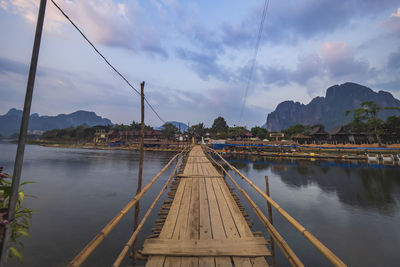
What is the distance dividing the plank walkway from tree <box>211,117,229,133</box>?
2823 inches

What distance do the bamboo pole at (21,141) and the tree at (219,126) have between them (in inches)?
2950

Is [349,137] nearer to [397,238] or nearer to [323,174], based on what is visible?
[323,174]

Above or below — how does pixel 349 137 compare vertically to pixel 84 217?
above

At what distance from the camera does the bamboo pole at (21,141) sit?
6.24 ft

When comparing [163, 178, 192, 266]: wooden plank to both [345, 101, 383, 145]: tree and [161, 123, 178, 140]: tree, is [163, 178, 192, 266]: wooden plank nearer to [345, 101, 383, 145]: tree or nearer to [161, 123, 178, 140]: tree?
[345, 101, 383, 145]: tree

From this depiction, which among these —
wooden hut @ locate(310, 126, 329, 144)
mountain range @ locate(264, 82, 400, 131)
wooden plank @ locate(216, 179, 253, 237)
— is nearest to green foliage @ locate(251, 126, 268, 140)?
wooden hut @ locate(310, 126, 329, 144)

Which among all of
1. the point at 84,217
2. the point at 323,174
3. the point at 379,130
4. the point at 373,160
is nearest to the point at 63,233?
the point at 84,217

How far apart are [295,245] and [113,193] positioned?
557 inches

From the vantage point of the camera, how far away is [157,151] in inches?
2167

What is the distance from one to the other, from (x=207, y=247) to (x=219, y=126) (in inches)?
2943

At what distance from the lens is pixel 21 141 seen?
2025 mm

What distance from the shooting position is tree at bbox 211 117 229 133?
76.8m

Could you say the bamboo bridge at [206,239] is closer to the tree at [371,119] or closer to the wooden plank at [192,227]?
the wooden plank at [192,227]

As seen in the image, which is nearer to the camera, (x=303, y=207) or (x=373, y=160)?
(x=303, y=207)
